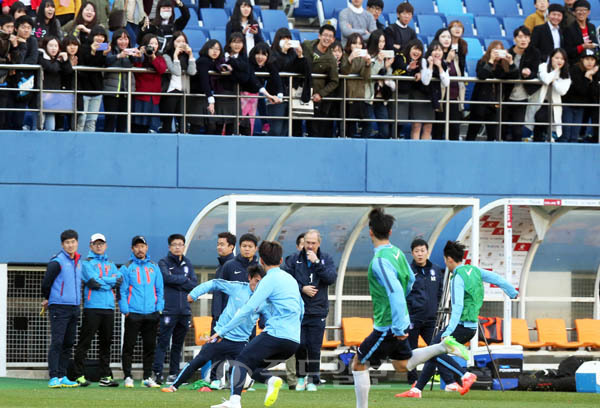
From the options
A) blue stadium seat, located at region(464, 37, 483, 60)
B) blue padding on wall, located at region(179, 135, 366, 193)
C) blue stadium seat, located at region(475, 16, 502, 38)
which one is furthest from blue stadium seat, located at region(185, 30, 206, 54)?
blue stadium seat, located at region(475, 16, 502, 38)

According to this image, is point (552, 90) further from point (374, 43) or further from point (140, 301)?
point (140, 301)

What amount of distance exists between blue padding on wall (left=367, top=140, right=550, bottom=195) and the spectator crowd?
1.05 feet

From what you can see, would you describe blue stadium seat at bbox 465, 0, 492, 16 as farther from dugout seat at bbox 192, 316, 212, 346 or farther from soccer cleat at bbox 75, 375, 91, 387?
soccer cleat at bbox 75, 375, 91, 387

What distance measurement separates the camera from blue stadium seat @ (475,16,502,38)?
23.9 metres

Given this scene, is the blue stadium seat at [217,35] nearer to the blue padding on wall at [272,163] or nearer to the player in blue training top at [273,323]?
the blue padding on wall at [272,163]

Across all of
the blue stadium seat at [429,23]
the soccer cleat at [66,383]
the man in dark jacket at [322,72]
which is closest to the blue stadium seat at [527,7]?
the blue stadium seat at [429,23]

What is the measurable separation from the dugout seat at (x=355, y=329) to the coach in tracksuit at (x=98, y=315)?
3.60 meters

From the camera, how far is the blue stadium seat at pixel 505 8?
25.0 metres

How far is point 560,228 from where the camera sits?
19.1m

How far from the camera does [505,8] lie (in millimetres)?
25047

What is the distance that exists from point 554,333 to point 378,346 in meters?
A: 8.68

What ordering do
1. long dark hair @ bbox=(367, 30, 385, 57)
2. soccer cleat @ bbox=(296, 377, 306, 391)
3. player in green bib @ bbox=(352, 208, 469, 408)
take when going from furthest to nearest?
long dark hair @ bbox=(367, 30, 385, 57) → soccer cleat @ bbox=(296, 377, 306, 391) → player in green bib @ bbox=(352, 208, 469, 408)

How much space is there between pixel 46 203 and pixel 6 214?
603mm

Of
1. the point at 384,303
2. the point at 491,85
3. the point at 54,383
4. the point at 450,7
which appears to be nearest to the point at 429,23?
the point at 450,7
